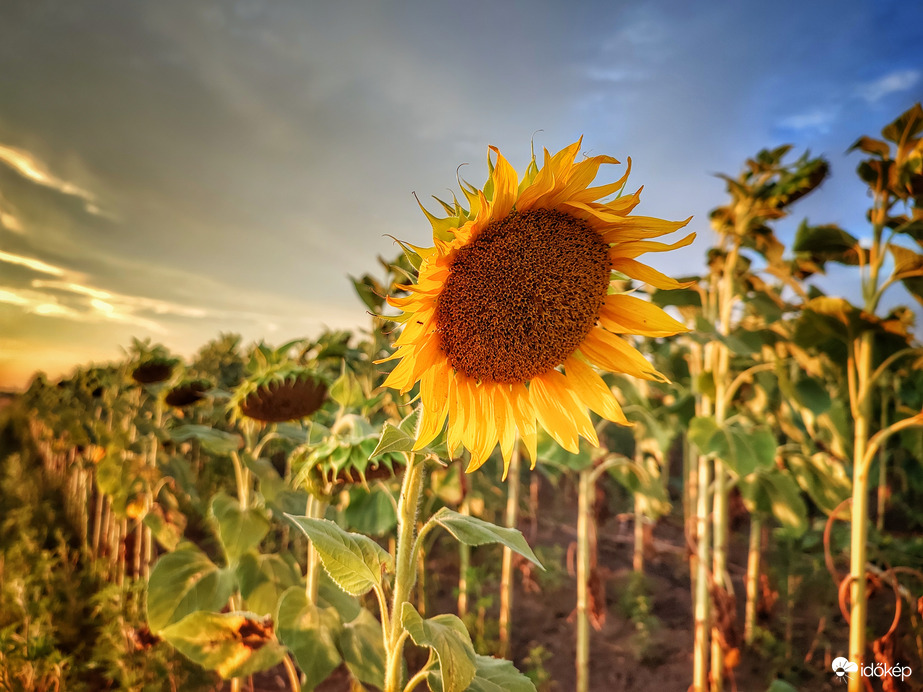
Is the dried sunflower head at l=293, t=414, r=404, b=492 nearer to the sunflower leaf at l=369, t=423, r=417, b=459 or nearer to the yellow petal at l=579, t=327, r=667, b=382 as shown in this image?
the sunflower leaf at l=369, t=423, r=417, b=459

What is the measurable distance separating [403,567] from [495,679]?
9.1 inches

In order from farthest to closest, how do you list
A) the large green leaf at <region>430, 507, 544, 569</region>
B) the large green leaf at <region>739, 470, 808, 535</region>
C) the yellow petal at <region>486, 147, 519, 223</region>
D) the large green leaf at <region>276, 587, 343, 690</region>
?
the large green leaf at <region>739, 470, 808, 535</region> < the large green leaf at <region>276, 587, 343, 690</region> < the large green leaf at <region>430, 507, 544, 569</region> < the yellow petal at <region>486, 147, 519, 223</region>

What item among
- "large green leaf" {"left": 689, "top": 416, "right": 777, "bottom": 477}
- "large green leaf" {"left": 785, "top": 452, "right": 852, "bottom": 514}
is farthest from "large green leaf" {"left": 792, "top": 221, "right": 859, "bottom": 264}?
"large green leaf" {"left": 785, "top": 452, "right": 852, "bottom": 514}

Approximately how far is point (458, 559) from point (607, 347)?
4.10 meters

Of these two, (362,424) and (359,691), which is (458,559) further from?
(362,424)

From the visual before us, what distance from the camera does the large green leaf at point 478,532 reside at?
73 centimetres

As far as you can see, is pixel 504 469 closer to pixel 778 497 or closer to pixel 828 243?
pixel 828 243

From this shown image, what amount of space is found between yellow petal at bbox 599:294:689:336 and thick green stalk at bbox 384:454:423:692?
0.39m

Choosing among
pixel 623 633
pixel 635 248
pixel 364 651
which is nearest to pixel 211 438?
pixel 364 651

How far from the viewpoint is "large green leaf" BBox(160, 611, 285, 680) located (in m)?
1.28

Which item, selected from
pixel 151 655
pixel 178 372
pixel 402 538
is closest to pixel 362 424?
pixel 402 538

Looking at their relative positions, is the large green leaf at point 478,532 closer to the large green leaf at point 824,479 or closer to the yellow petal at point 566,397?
the yellow petal at point 566,397

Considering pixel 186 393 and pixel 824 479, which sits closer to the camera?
pixel 186 393

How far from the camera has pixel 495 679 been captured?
796mm
